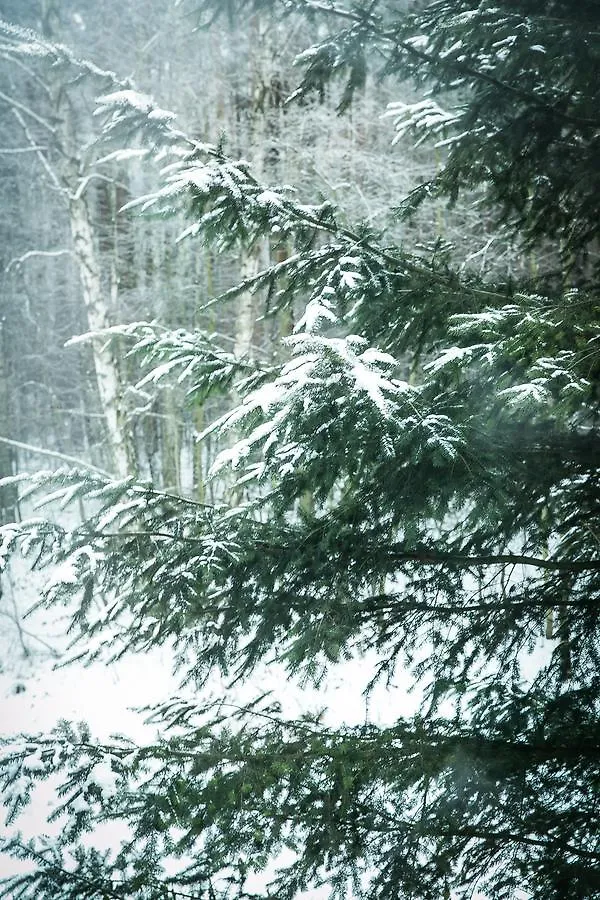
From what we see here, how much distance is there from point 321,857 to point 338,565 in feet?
4.40

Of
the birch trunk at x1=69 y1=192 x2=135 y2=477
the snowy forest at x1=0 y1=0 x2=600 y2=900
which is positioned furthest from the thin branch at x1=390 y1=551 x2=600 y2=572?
the birch trunk at x1=69 y1=192 x2=135 y2=477

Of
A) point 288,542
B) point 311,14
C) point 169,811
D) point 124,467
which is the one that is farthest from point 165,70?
point 169,811

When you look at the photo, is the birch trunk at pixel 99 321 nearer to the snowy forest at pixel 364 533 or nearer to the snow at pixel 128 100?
the snowy forest at pixel 364 533

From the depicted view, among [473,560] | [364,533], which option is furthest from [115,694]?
[473,560]

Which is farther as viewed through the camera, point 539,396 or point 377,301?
point 377,301

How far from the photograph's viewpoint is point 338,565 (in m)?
3.35

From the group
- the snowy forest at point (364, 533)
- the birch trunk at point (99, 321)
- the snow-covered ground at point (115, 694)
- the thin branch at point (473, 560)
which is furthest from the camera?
the birch trunk at point (99, 321)

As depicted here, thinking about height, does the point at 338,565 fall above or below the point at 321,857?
Answer: above

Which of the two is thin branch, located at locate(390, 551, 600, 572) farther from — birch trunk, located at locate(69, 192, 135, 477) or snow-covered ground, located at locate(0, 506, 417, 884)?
birch trunk, located at locate(69, 192, 135, 477)

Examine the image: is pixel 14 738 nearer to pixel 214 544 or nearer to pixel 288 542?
pixel 214 544

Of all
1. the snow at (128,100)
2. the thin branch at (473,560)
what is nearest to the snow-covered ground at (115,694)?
the thin branch at (473,560)

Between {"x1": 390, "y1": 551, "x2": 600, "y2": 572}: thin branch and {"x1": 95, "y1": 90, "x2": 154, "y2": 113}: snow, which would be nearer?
{"x1": 95, "y1": 90, "x2": 154, "y2": 113}: snow

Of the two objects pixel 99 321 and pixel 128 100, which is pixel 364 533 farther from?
pixel 99 321

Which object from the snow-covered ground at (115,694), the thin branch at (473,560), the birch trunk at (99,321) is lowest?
the thin branch at (473,560)
